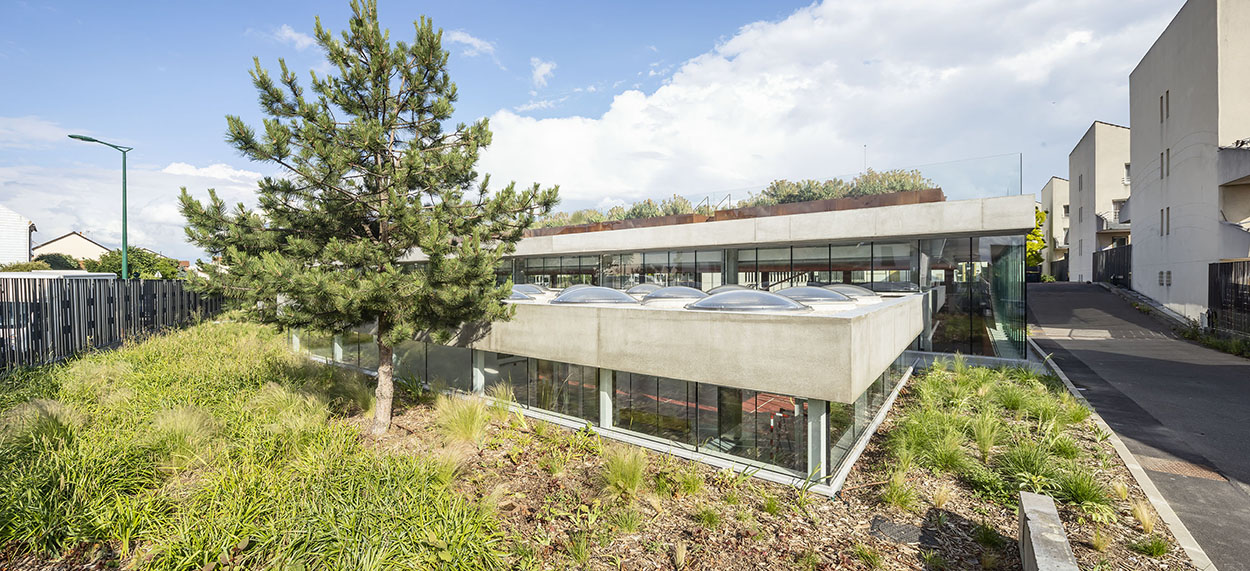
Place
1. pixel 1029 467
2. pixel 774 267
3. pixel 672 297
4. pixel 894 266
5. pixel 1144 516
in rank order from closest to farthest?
pixel 1144 516 < pixel 1029 467 < pixel 672 297 < pixel 894 266 < pixel 774 267

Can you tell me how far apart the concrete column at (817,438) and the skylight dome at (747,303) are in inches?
69.6

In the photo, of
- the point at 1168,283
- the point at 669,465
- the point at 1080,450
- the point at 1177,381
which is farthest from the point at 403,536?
the point at 1168,283

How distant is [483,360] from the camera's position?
510 inches

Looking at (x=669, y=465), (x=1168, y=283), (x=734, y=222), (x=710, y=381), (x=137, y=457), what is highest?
(x=734, y=222)

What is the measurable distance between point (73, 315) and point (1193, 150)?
4244cm

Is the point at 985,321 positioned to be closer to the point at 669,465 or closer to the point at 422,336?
the point at 669,465

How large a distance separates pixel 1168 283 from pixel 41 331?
146 feet

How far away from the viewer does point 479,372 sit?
1295 centimetres

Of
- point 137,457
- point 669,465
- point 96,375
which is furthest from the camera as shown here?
point 96,375

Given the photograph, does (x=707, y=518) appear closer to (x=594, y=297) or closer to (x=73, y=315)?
(x=594, y=297)

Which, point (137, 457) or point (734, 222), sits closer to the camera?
point (137, 457)

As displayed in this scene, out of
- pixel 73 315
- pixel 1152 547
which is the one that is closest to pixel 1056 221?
pixel 1152 547

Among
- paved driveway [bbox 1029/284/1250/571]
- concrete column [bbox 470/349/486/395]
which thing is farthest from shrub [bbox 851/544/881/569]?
concrete column [bbox 470/349/486/395]

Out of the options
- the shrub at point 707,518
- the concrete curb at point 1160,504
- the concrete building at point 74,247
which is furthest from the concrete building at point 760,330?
the concrete building at point 74,247
